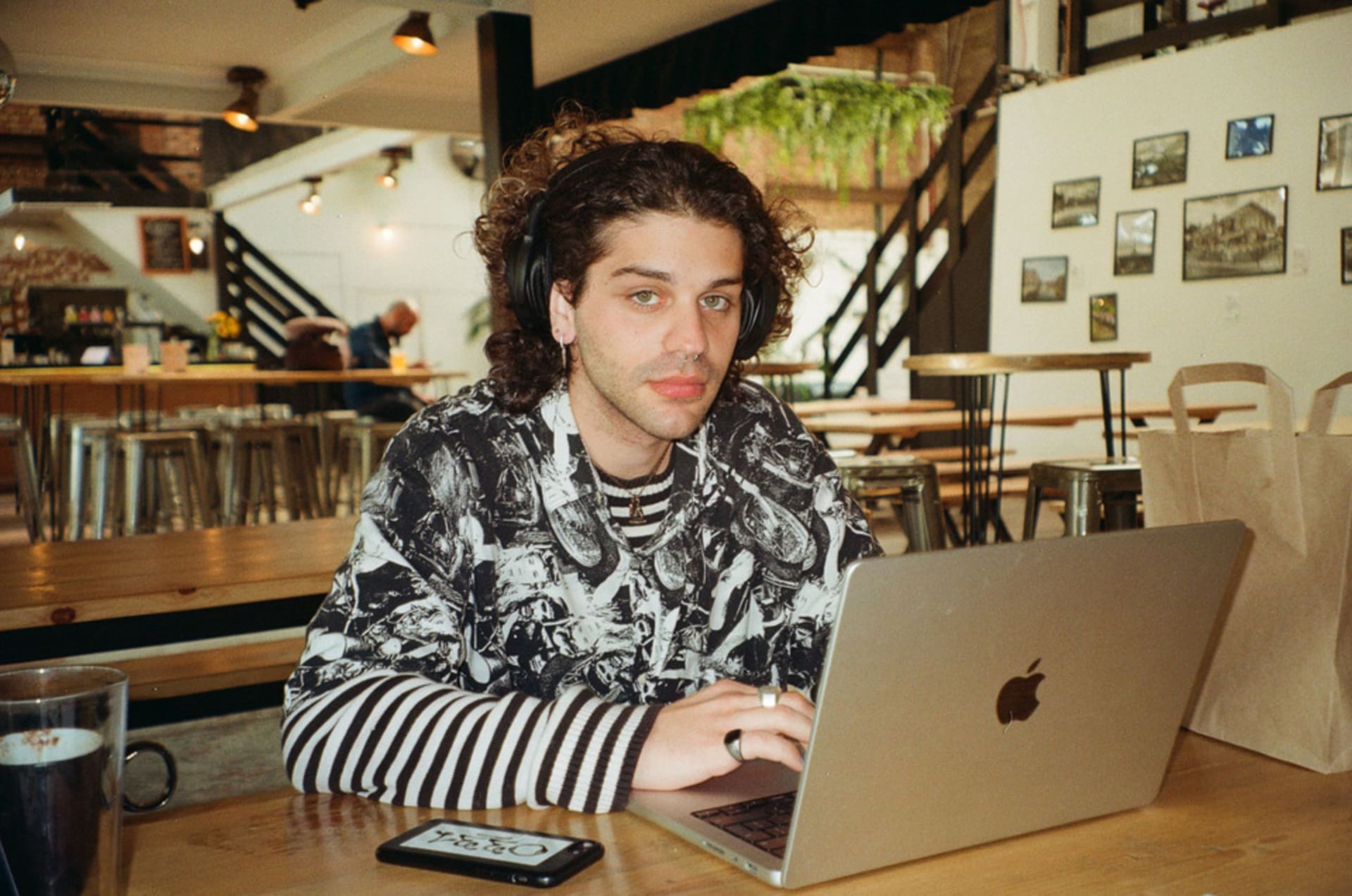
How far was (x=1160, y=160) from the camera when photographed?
237 inches

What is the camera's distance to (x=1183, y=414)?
112 centimetres

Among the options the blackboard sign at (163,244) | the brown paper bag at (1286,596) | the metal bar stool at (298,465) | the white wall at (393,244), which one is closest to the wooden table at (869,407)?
the metal bar stool at (298,465)

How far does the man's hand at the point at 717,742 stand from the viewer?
35.5 inches

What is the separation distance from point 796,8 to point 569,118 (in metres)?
3.68

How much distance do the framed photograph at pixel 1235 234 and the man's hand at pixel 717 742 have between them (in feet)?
17.8

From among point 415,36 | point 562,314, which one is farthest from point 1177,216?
point 562,314

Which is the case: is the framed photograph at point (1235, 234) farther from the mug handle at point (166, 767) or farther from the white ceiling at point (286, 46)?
the mug handle at point (166, 767)

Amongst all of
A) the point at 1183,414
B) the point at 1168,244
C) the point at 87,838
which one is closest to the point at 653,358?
the point at 1183,414

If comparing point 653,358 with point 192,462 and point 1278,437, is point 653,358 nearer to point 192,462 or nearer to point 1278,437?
point 1278,437

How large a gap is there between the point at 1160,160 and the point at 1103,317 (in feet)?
2.83

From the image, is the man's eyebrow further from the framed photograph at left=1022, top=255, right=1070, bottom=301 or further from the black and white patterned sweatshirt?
the framed photograph at left=1022, top=255, right=1070, bottom=301

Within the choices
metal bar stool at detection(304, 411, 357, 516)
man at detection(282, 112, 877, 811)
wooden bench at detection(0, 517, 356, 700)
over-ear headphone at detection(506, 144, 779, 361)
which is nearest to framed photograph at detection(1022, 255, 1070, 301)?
metal bar stool at detection(304, 411, 357, 516)

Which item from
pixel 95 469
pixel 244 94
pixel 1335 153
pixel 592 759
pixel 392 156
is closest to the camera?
pixel 592 759

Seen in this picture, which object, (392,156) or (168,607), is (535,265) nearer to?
(168,607)
